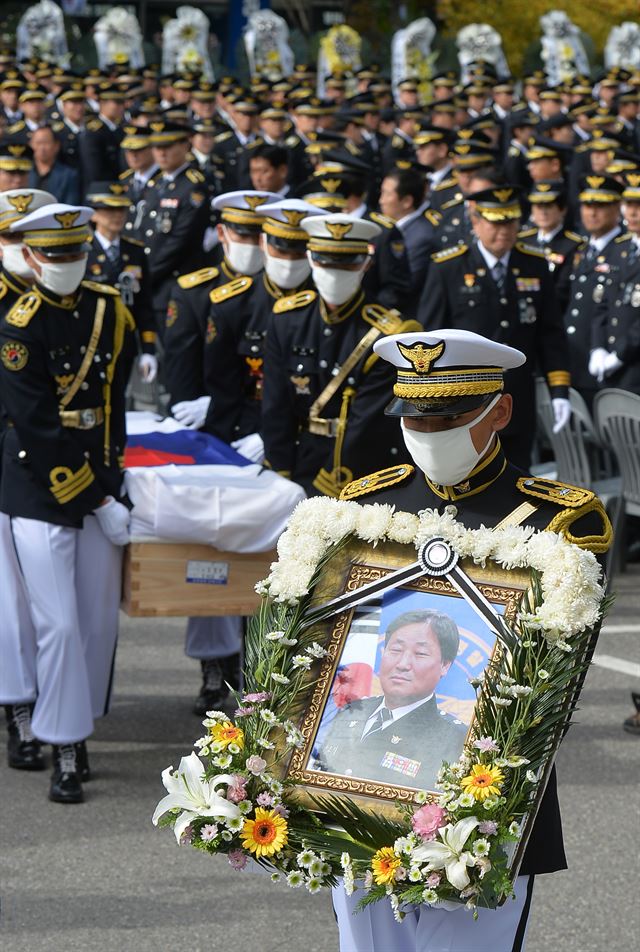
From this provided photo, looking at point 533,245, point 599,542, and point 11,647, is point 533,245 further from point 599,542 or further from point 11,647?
point 599,542

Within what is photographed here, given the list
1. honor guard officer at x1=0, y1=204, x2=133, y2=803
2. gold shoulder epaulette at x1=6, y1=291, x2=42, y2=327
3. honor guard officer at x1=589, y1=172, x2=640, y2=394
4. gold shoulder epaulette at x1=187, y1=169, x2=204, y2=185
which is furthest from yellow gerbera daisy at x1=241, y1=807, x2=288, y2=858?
gold shoulder epaulette at x1=187, y1=169, x2=204, y2=185

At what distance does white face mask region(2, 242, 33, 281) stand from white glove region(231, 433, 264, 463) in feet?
4.64

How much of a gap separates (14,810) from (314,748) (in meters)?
2.97

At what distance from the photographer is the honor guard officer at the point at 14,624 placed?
6234mm

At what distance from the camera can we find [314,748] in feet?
10.8

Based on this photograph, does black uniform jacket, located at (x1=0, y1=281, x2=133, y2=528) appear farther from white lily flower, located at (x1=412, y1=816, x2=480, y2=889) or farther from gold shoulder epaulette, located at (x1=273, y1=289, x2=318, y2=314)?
white lily flower, located at (x1=412, y1=816, x2=480, y2=889)

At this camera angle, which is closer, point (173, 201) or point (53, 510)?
point (53, 510)

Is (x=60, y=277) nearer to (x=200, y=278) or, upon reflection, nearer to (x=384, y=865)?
(x=200, y=278)

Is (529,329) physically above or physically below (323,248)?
below

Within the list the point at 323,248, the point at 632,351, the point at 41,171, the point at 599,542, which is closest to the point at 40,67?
the point at 41,171

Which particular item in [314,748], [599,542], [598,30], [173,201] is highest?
[599,542]

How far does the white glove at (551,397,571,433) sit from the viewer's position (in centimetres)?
878

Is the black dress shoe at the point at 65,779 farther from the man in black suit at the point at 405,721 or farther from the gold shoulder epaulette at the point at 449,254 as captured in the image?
the gold shoulder epaulette at the point at 449,254

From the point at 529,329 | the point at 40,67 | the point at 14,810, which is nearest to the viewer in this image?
the point at 14,810
